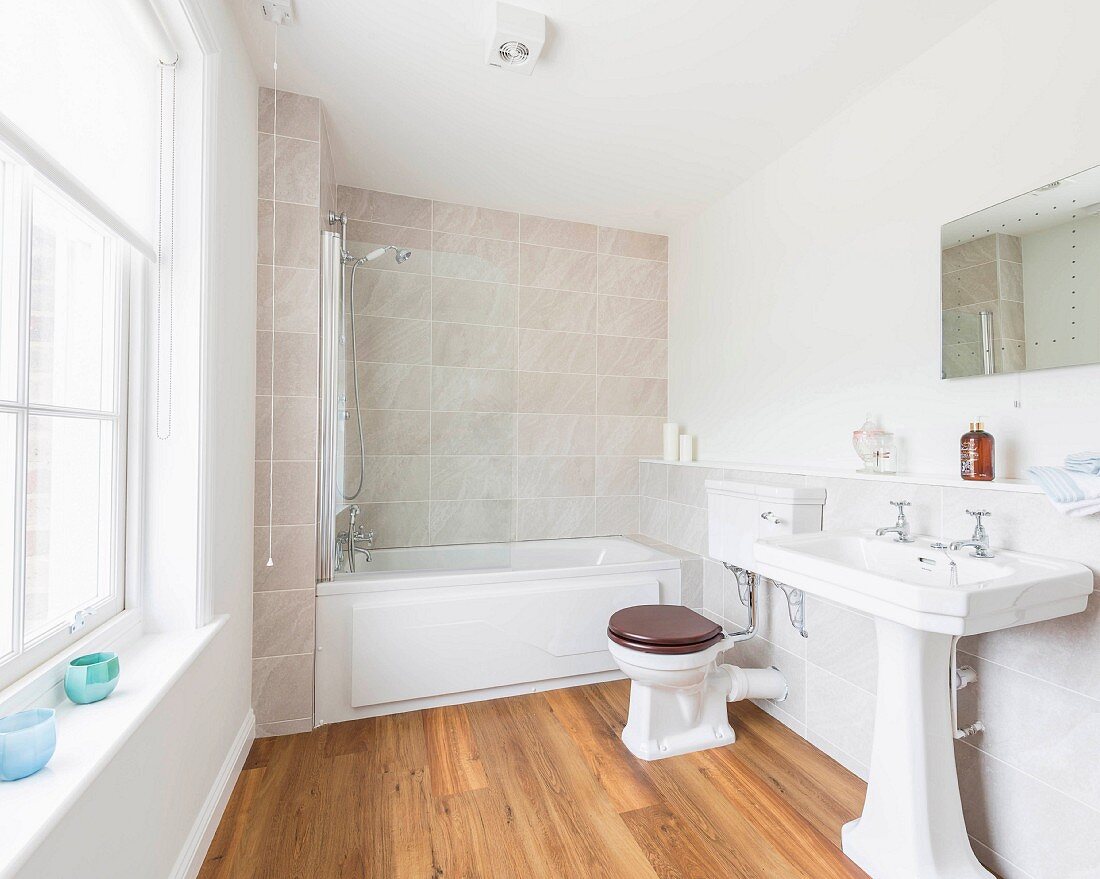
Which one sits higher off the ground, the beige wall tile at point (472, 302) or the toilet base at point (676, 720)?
the beige wall tile at point (472, 302)

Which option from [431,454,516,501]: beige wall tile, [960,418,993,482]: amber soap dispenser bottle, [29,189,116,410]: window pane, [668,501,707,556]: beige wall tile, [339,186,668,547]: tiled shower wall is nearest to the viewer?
[29,189,116,410]: window pane

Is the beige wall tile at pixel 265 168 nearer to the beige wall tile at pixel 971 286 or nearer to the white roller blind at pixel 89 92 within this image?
the white roller blind at pixel 89 92

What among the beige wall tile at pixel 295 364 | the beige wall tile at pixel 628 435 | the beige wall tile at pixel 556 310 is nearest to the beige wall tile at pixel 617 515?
the beige wall tile at pixel 628 435

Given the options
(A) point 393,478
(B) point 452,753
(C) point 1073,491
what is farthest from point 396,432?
(C) point 1073,491

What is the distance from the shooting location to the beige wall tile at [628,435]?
345 centimetres

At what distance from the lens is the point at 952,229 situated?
70.9 inches

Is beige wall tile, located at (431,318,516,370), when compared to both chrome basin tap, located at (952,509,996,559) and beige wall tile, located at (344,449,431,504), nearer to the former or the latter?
beige wall tile, located at (344,449,431,504)

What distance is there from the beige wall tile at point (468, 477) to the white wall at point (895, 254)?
1.22 metres

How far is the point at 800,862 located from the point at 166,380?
2.16 meters

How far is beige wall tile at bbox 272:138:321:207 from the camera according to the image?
2.14 meters

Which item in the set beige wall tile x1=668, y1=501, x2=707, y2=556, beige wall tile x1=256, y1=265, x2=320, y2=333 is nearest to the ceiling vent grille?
beige wall tile x1=256, y1=265, x2=320, y2=333

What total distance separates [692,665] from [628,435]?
5.66ft

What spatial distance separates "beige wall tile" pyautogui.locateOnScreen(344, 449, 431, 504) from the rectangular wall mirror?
2106mm

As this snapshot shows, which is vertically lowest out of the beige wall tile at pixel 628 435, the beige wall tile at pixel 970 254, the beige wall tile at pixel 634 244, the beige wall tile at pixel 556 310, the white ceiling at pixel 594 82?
the beige wall tile at pixel 628 435
